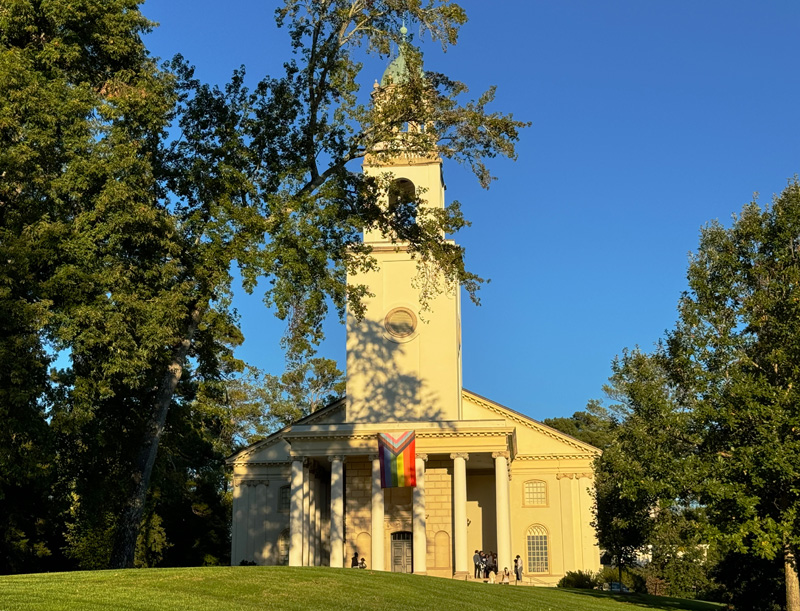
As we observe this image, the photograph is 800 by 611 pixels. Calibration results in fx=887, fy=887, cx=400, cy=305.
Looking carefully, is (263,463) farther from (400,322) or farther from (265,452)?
(400,322)

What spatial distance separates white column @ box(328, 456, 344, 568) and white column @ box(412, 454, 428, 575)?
10.7ft

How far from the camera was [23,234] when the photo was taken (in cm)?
2070

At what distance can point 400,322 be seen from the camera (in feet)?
142

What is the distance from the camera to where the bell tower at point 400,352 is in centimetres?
4203

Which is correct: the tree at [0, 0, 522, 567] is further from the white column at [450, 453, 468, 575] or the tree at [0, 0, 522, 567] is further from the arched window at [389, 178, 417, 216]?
the white column at [450, 453, 468, 575]

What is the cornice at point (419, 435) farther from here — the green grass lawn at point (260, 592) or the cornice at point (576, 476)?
the green grass lawn at point (260, 592)

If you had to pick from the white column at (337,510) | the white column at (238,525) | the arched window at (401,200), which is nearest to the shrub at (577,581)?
the white column at (337,510)

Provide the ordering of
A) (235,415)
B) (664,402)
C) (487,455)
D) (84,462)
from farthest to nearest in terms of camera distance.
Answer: (235,415) → (487,455) → (84,462) → (664,402)

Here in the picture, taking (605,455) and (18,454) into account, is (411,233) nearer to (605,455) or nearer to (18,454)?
(605,455)

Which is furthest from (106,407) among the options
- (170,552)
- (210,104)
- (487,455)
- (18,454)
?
(170,552)

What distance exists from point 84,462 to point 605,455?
45.2 feet

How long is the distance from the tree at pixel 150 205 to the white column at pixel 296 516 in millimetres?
13787

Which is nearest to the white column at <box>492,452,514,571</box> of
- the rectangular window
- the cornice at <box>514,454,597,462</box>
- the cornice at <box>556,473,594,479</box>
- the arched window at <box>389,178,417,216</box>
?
the rectangular window

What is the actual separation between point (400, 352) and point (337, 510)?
8143 millimetres
